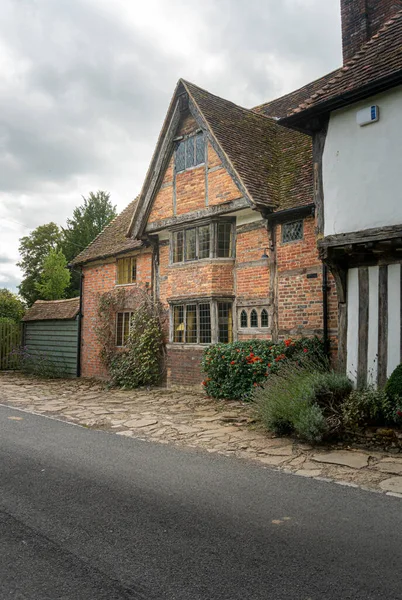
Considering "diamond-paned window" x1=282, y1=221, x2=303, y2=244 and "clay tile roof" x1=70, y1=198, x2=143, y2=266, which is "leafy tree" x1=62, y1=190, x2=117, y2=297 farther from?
"diamond-paned window" x1=282, y1=221, x2=303, y2=244

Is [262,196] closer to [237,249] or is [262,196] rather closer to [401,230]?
[237,249]

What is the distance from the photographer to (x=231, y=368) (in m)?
10.9

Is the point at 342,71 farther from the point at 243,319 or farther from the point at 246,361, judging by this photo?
the point at 246,361

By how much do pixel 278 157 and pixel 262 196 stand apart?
8.18 feet

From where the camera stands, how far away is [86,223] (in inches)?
1501

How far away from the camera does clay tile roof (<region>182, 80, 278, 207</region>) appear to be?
11.7m

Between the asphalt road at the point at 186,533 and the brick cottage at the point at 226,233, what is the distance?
6.10 metres

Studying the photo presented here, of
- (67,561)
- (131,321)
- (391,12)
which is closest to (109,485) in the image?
(67,561)

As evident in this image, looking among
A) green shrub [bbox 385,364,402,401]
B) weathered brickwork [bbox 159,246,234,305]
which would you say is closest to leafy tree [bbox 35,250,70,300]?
weathered brickwork [bbox 159,246,234,305]

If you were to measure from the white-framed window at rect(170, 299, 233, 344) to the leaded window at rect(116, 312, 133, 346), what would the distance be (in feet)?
8.29

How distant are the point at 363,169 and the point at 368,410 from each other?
166 inches

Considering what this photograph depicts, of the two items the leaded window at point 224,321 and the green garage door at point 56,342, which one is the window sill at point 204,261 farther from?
the green garage door at point 56,342

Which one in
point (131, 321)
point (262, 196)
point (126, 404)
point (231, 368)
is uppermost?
point (262, 196)

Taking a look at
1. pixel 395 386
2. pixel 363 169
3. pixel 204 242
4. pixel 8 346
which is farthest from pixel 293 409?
pixel 8 346
